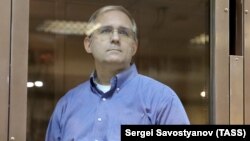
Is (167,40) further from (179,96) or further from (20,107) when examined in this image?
(20,107)

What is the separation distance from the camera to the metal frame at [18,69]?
1.76m

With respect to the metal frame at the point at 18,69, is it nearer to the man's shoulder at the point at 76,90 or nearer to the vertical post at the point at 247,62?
the man's shoulder at the point at 76,90

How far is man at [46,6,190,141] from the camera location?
5.76 ft

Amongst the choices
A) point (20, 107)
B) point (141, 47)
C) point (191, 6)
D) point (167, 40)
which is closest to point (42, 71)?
point (20, 107)

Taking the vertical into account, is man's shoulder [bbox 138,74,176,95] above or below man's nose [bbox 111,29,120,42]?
below

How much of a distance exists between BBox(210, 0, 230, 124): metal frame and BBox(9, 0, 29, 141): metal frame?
0.78 m

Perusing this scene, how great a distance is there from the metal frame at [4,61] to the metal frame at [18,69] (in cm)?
1

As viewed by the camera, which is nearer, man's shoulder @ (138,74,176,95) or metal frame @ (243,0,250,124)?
man's shoulder @ (138,74,176,95)

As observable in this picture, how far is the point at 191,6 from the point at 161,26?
0.60ft

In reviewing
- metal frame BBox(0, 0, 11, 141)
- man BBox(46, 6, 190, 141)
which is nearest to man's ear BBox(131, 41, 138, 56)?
man BBox(46, 6, 190, 141)

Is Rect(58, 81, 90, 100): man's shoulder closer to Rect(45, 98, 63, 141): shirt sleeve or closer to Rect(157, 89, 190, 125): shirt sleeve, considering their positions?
Rect(45, 98, 63, 141): shirt sleeve

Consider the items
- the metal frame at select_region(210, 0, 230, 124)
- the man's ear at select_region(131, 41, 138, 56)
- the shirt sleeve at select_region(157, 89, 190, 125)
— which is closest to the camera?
the shirt sleeve at select_region(157, 89, 190, 125)

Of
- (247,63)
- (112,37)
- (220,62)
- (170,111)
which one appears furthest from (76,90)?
(247,63)

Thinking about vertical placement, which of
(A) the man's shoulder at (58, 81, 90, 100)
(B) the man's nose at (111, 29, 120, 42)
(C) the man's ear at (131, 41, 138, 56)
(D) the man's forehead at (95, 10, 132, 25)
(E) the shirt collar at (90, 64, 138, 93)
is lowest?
(A) the man's shoulder at (58, 81, 90, 100)
